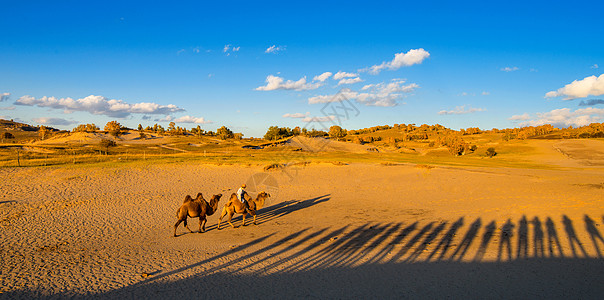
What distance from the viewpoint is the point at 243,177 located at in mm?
25734

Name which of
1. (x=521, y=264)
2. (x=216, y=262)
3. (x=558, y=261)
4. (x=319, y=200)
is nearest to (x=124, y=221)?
(x=216, y=262)

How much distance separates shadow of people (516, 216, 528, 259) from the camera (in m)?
8.87

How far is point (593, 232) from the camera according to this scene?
34.8 feet

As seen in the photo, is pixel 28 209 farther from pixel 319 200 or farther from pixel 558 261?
pixel 558 261

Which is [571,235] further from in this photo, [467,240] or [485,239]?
[467,240]

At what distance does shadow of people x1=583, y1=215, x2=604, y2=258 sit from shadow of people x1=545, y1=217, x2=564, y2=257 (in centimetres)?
85

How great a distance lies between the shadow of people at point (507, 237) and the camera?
898 cm

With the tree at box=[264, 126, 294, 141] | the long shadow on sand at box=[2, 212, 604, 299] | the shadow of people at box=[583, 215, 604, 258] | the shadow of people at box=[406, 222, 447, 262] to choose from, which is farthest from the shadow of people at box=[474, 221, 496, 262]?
the tree at box=[264, 126, 294, 141]

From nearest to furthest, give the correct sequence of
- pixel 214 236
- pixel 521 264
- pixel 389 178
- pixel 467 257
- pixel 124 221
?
pixel 521 264 → pixel 467 257 → pixel 214 236 → pixel 124 221 → pixel 389 178

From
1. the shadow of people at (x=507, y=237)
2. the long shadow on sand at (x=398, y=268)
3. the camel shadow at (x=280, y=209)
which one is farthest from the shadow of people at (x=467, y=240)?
the camel shadow at (x=280, y=209)

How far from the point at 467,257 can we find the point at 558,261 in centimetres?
218

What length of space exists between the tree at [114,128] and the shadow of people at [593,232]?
91.2 meters

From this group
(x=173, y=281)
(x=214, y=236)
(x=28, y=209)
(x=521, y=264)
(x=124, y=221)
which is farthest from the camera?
(x=28, y=209)

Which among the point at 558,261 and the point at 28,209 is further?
the point at 28,209
